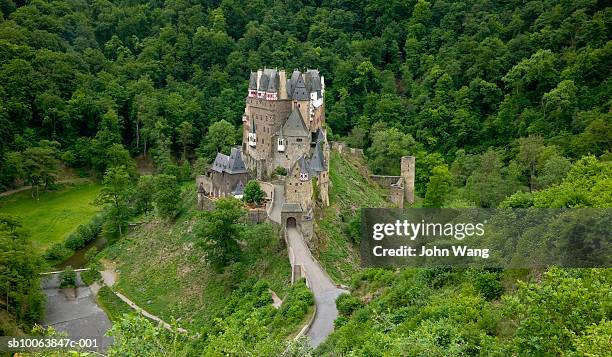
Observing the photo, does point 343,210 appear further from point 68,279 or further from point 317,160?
point 68,279

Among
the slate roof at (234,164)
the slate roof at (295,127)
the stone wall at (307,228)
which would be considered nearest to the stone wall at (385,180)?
the slate roof at (295,127)

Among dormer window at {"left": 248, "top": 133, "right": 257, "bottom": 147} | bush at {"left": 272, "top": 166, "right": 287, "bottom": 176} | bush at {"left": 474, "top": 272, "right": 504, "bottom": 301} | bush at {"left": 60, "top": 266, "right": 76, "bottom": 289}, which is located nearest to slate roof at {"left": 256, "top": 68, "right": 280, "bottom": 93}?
dormer window at {"left": 248, "top": 133, "right": 257, "bottom": 147}

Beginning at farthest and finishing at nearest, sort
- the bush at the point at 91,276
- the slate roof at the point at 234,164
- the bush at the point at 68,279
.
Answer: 1. the bush at the point at 91,276
2. the bush at the point at 68,279
3. the slate roof at the point at 234,164

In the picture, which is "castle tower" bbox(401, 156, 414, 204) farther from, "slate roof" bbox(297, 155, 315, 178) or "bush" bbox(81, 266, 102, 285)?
"bush" bbox(81, 266, 102, 285)

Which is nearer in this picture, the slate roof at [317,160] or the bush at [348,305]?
the bush at [348,305]

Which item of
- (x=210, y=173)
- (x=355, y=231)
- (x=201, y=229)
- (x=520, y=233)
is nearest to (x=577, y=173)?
(x=520, y=233)

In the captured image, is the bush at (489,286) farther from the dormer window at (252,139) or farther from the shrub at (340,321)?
the dormer window at (252,139)
